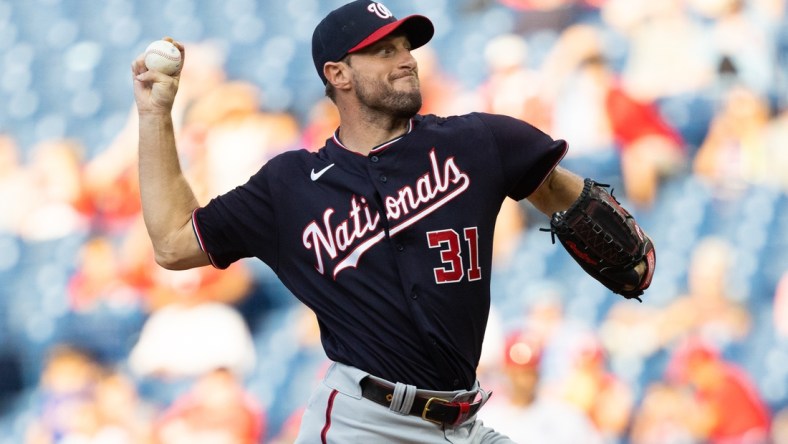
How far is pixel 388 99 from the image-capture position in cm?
285

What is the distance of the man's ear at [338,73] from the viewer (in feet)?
9.65

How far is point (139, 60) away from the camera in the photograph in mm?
2926

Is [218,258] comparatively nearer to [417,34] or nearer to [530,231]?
[417,34]

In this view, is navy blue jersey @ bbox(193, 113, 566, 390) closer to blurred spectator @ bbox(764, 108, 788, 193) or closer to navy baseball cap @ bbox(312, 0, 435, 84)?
navy baseball cap @ bbox(312, 0, 435, 84)

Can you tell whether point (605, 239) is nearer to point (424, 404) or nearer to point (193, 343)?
point (424, 404)

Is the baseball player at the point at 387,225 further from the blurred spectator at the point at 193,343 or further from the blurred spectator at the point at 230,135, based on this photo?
the blurred spectator at the point at 230,135

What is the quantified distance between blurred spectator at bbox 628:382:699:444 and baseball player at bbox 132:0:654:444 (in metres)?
2.80

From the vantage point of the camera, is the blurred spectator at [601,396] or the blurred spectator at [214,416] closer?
the blurred spectator at [601,396]

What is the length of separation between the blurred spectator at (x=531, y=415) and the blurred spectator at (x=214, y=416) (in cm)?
128

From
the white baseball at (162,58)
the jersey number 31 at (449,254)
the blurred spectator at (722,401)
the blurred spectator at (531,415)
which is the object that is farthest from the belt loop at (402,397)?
the blurred spectator at (722,401)

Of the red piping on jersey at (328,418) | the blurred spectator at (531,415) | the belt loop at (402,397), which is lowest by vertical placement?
the blurred spectator at (531,415)

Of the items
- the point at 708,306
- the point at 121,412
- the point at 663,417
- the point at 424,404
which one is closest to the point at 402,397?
the point at 424,404

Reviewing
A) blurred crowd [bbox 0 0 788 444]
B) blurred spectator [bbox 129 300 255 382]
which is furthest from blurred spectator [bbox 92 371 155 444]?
blurred spectator [bbox 129 300 255 382]

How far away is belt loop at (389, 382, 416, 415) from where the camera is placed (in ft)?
8.72
